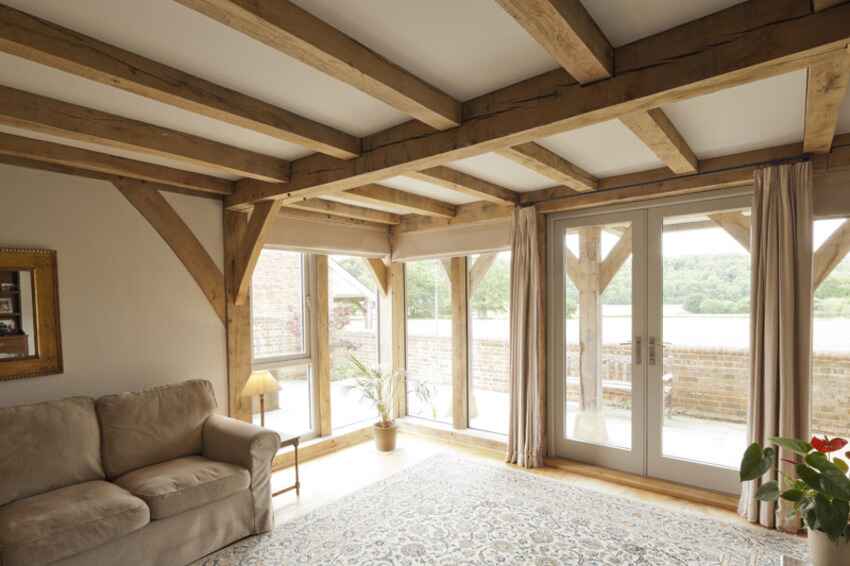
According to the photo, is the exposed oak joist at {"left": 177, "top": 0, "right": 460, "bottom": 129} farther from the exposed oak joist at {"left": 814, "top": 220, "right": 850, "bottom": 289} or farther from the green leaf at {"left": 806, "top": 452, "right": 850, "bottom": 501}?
the exposed oak joist at {"left": 814, "top": 220, "right": 850, "bottom": 289}

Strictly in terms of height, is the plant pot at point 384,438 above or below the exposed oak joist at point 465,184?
below

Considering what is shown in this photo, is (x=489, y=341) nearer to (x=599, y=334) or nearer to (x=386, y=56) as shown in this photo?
(x=599, y=334)

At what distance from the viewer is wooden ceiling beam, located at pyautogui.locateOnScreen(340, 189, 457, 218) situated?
359 cm

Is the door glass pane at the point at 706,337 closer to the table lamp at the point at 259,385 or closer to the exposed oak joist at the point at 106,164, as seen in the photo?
the table lamp at the point at 259,385

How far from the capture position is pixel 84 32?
1.59m

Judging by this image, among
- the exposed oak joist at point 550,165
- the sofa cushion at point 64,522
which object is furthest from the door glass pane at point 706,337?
the sofa cushion at point 64,522

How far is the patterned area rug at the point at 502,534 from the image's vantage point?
265 cm

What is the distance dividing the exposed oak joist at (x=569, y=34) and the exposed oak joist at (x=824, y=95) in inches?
27.7

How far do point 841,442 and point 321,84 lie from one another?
2.58 m

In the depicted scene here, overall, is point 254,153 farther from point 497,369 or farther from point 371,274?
point 497,369

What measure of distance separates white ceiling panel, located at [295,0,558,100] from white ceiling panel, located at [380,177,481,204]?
1561 millimetres

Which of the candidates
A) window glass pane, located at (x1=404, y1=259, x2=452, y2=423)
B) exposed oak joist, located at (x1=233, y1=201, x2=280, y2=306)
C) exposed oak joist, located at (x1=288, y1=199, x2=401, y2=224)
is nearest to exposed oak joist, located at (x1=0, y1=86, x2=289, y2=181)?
exposed oak joist, located at (x1=233, y1=201, x2=280, y2=306)

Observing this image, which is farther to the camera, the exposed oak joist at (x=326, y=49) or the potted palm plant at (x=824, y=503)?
the potted palm plant at (x=824, y=503)

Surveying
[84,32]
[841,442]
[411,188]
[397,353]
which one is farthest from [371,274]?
[841,442]
